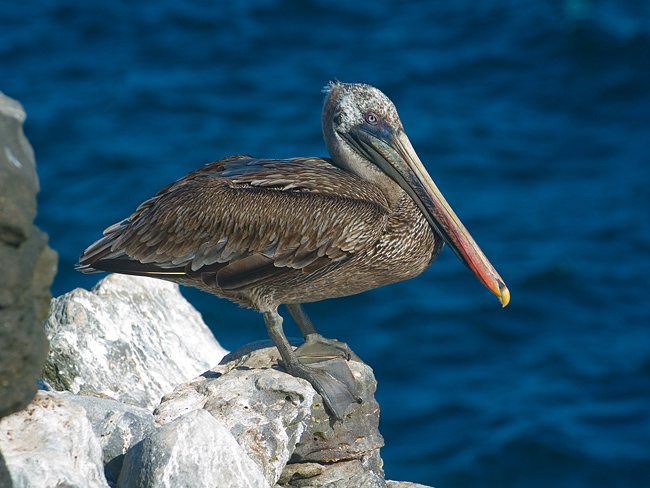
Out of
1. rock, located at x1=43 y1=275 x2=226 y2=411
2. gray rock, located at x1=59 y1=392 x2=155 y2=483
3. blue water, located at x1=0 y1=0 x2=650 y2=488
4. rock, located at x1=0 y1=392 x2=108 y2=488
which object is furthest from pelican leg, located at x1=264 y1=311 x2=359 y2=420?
blue water, located at x1=0 y1=0 x2=650 y2=488

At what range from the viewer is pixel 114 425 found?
4.94 metres

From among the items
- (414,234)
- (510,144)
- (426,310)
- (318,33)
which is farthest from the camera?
(318,33)

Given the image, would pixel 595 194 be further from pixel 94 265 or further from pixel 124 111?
pixel 94 265

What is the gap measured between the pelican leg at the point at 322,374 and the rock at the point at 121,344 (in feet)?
4.27

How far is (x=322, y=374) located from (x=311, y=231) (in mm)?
892

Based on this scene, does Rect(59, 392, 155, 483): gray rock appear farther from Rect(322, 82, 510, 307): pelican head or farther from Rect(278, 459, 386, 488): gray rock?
Rect(322, 82, 510, 307): pelican head

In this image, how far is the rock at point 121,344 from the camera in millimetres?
6477

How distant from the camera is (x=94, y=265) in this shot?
20.2ft

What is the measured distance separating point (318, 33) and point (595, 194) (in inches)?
257

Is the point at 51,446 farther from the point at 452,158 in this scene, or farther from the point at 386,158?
the point at 452,158

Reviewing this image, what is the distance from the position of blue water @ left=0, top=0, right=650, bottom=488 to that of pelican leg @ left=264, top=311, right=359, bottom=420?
5.21 meters

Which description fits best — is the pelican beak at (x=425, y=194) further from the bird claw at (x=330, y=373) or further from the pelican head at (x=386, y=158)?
the bird claw at (x=330, y=373)

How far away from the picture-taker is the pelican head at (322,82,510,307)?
6.04m

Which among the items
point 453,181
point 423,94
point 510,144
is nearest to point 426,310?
point 453,181
